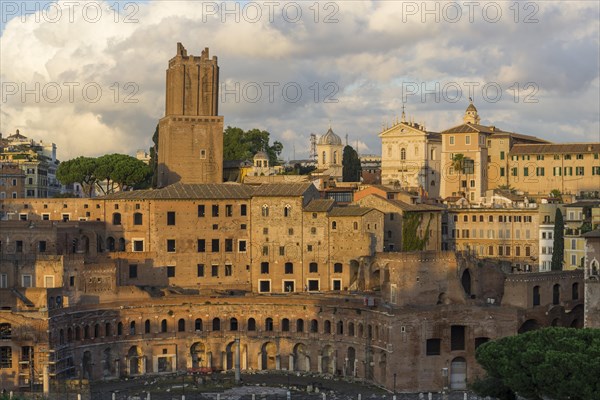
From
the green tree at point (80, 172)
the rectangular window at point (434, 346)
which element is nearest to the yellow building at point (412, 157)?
the green tree at point (80, 172)

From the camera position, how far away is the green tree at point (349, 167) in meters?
108

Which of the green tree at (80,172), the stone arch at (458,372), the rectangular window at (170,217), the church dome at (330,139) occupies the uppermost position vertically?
the church dome at (330,139)

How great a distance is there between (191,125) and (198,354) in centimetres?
2044

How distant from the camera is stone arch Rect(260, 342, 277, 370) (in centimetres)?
7194

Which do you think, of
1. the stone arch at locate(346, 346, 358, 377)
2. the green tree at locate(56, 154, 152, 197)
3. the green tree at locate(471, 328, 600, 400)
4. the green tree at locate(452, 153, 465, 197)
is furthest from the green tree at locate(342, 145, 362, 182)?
the green tree at locate(471, 328, 600, 400)

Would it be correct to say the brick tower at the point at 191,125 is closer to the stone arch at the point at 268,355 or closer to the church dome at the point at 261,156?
the stone arch at the point at 268,355

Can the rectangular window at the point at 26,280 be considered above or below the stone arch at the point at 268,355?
above

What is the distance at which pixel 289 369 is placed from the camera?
2808 inches

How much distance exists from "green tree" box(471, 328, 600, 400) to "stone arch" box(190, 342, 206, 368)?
23.7 metres

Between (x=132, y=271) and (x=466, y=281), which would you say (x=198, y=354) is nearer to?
(x=132, y=271)

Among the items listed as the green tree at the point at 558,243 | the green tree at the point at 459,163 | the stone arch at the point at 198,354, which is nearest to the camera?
the stone arch at the point at 198,354

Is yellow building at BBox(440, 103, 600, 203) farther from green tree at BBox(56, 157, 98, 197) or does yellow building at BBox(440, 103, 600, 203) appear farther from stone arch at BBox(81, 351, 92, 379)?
stone arch at BBox(81, 351, 92, 379)

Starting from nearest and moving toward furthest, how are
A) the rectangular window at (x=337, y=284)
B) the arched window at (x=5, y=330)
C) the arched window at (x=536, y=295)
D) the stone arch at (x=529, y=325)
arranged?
the arched window at (x=5, y=330) < the stone arch at (x=529, y=325) < the arched window at (x=536, y=295) < the rectangular window at (x=337, y=284)

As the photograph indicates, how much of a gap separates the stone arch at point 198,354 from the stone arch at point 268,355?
3.73 meters
